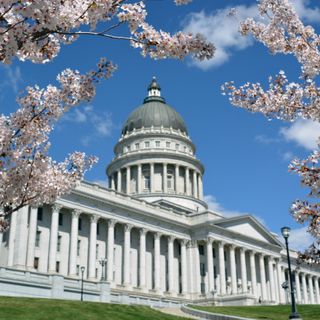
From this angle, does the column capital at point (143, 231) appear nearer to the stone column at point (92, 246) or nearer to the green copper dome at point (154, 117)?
the stone column at point (92, 246)

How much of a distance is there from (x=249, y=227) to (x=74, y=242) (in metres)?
39.5

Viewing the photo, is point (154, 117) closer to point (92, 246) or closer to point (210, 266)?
point (210, 266)

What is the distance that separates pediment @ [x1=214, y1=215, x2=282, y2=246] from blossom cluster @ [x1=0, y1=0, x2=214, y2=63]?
72.3m

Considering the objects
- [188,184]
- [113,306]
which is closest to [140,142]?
[188,184]

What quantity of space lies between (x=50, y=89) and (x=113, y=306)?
2676 centimetres

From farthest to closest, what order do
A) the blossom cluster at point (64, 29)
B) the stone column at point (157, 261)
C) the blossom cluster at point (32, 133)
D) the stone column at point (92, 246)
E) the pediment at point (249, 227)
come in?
1. the pediment at point (249, 227)
2. the stone column at point (157, 261)
3. the stone column at point (92, 246)
4. the blossom cluster at point (32, 133)
5. the blossom cluster at point (64, 29)

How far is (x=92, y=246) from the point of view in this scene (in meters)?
64.9

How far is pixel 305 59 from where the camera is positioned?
14.9 m

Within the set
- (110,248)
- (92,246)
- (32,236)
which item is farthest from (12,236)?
(110,248)

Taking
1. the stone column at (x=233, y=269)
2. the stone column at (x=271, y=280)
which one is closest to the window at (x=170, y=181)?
the stone column at (x=233, y=269)

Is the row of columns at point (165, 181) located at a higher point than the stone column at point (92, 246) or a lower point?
higher

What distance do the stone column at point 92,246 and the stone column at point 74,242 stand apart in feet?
8.23

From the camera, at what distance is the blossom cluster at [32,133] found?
1305cm

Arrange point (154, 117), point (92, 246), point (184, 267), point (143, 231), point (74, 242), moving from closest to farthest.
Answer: point (74, 242), point (92, 246), point (143, 231), point (184, 267), point (154, 117)
